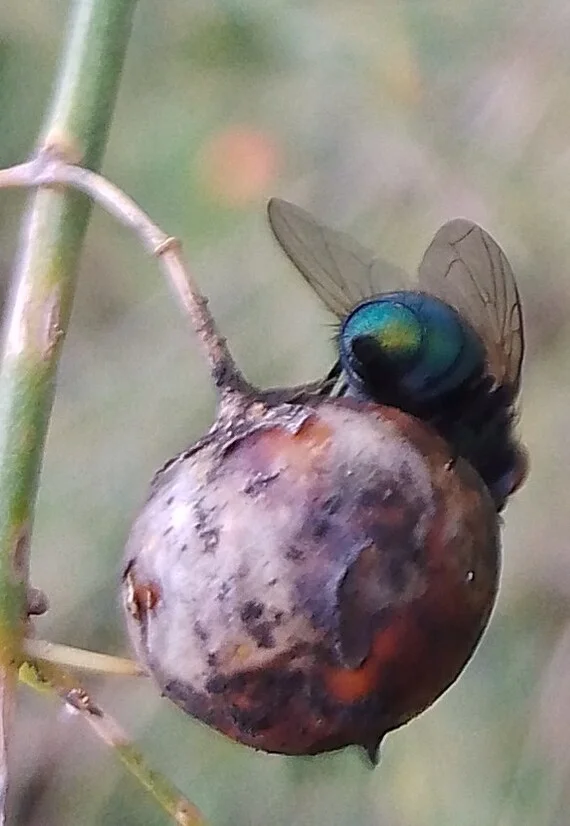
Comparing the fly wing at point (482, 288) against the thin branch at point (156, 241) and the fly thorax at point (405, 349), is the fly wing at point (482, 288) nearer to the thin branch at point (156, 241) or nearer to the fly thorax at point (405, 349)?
the fly thorax at point (405, 349)

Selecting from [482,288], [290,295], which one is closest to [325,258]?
[482,288]

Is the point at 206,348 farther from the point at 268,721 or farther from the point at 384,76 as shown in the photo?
the point at 384,76

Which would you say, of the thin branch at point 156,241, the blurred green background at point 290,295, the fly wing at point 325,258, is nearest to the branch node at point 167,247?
the thin branch at point 156,241

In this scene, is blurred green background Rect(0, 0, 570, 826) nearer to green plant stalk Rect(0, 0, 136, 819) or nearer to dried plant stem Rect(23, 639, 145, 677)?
green plant stalk Rect(0, 0, 136, 819)

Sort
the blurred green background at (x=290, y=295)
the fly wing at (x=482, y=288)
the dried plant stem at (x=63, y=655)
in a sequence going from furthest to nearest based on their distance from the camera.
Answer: the blurred green background at (x=290, y=295)
the fly wing at (x=482, y=288)
the dried plant stem at (x=63, y=655)

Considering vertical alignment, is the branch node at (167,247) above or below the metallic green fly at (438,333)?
above

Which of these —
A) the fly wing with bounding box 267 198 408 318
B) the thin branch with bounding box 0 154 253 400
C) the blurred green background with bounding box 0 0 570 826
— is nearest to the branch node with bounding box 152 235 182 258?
the thin branch with bounding box 0 154 253 400

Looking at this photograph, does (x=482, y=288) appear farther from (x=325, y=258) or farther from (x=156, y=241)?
(x=156, y=241)
